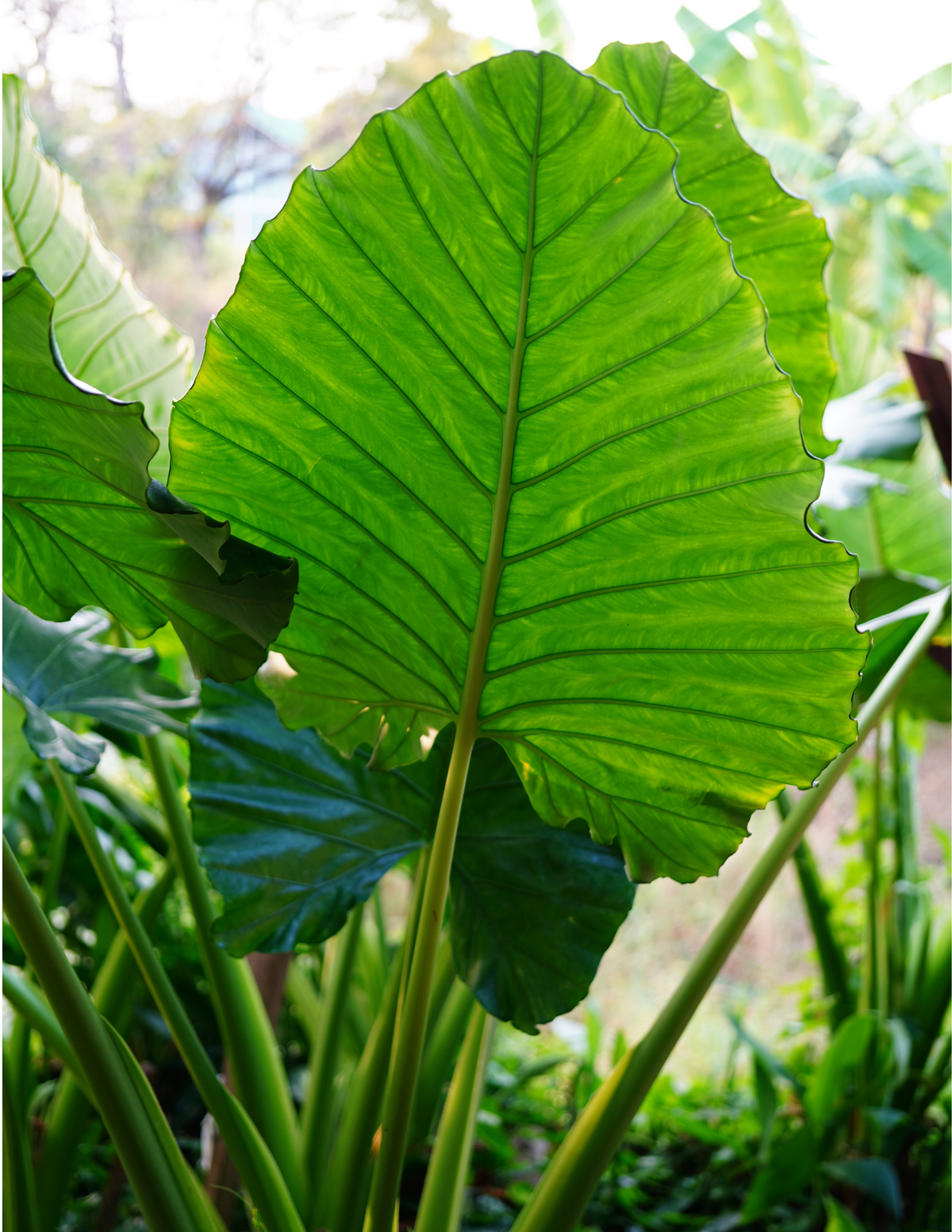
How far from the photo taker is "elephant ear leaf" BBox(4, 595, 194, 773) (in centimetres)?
60

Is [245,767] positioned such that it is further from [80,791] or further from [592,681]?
[80,791]

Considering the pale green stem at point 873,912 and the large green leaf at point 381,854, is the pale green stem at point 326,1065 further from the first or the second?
the pale green stem at point 873,912

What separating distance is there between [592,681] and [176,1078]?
1.15 metres

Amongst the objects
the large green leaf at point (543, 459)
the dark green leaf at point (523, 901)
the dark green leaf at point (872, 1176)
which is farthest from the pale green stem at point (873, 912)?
the large green leaf at point (543, 459)

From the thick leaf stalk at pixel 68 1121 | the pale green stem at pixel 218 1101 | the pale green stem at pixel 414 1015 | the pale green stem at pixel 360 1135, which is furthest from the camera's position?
the thick leaf stalk at pixel 68 1121

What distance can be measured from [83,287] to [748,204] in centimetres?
46

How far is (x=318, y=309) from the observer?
0.36 metres

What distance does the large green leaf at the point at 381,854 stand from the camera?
0.56 m

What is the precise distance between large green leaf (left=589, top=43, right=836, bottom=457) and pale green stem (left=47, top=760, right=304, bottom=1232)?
54cm

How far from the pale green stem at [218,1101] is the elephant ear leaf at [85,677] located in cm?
6

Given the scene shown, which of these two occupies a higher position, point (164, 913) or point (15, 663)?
point (15, 663)

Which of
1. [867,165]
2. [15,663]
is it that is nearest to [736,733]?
[15,663]

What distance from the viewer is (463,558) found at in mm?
419

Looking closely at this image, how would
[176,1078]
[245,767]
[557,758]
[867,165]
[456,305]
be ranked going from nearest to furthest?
[456,305] < [557,758] < [245,767] < [176,1078] < [867,165]
